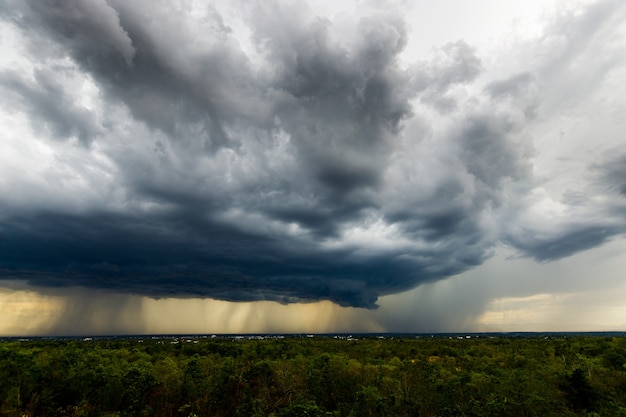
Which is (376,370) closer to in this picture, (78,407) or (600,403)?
(600,403)

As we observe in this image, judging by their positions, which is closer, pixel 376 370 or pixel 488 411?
pixel 488 411

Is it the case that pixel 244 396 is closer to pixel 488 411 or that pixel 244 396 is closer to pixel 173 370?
pixel 173 370

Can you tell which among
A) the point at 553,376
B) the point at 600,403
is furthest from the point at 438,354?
the point at 600,403

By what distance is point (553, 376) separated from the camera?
2334 cm

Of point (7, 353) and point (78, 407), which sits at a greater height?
point (7, 353)

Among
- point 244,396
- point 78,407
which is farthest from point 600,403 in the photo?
point 78,407

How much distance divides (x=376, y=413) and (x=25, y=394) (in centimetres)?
1696

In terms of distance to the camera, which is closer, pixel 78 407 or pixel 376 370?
pixel 78 407

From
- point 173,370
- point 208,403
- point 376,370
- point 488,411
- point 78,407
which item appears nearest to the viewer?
point 488,411

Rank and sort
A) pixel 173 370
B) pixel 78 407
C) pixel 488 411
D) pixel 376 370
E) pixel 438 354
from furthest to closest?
pixel 438 354
pixel 376 370
pixel 173 370
pixel 78 407
pixel 488 411

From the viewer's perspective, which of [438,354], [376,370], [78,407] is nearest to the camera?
[78,407]

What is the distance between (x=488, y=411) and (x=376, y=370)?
10280mm

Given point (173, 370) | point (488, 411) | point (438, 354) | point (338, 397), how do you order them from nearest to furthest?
1. point (488, 411)
2. point (338, 397)
3. point (173, 370)
4. point (438, 354)

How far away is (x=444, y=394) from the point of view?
19.5 meters
